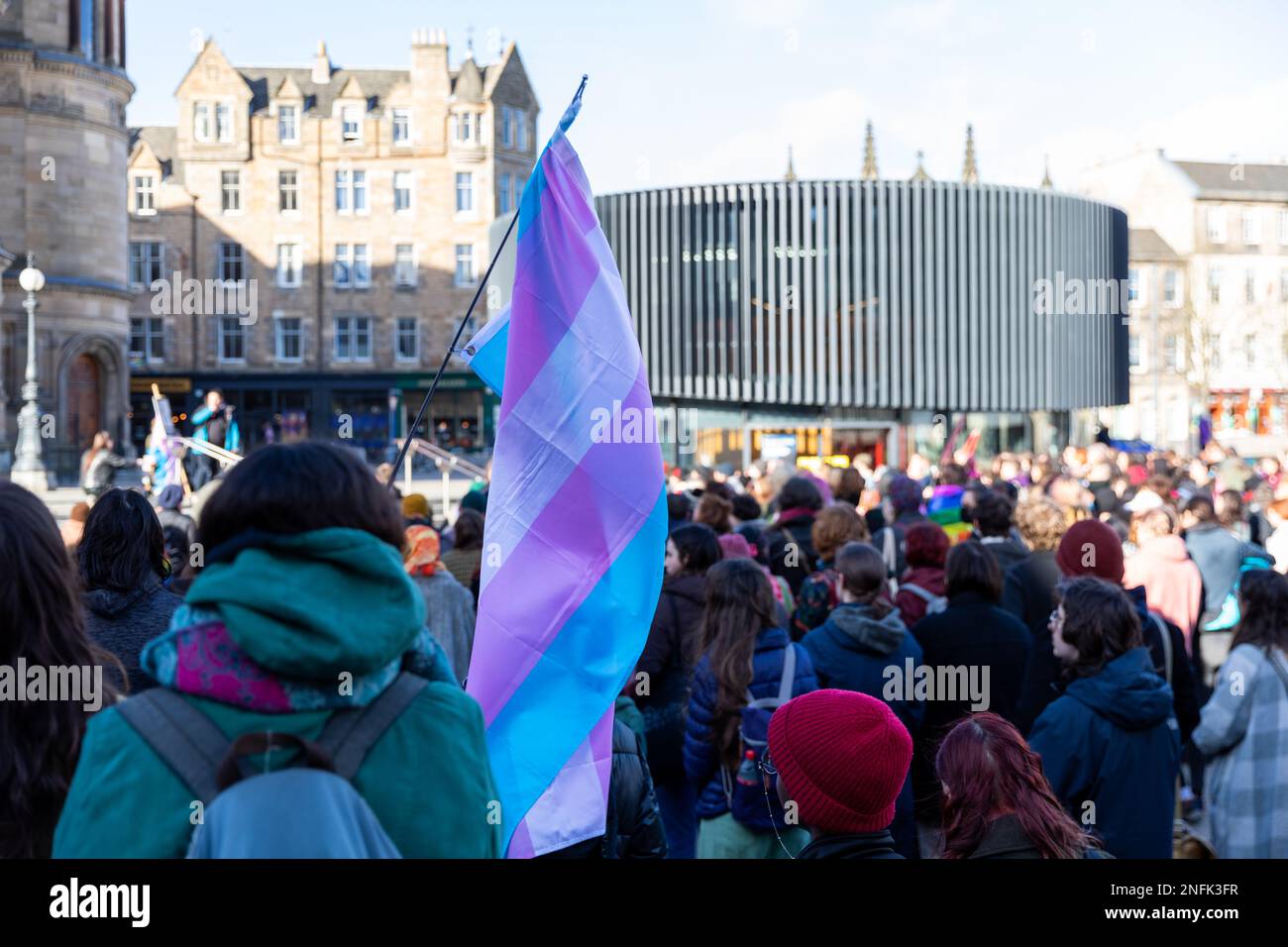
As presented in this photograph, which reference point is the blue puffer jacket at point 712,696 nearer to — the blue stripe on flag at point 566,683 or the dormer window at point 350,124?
the blue stripe on flag at point 566,683

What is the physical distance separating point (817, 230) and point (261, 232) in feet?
90.7

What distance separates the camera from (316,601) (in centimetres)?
206

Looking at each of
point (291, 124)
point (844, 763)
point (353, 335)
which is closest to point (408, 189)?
point (291, 124)

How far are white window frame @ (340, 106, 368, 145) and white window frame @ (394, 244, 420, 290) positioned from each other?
14.8 feet

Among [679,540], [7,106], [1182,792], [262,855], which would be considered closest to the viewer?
[262,855]

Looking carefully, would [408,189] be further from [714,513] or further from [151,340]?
[714,513]

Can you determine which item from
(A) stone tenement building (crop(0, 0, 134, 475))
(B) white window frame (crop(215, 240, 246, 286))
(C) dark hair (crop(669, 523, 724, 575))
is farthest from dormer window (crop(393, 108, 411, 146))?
(C) dark hair (crop(669, 523, 724, 575))

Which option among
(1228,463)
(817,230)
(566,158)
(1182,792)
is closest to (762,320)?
(817,230)

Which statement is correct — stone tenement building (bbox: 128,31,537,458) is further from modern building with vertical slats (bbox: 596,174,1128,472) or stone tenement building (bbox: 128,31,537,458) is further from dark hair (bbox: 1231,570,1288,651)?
dark hair (bbox: 1231,570,1288,651)

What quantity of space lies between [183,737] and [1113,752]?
3.31m

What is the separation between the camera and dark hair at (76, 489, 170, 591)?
4.04m

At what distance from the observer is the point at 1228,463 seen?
13391mm
